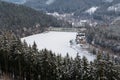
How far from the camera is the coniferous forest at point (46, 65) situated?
47562mm

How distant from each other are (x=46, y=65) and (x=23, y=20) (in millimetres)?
122006

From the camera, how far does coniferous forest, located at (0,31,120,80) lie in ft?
156

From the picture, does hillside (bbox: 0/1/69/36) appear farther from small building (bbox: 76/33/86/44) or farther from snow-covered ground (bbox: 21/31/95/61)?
small building (bbox: 76/33/86/44)

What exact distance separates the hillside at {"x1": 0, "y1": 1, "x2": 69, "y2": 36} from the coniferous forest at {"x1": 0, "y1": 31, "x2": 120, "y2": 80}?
92134 millimetres

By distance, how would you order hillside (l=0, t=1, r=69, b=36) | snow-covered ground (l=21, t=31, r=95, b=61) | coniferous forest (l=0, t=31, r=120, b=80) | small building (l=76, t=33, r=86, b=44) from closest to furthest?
coniferous forest (l=0, t=31, r=120, b=80) < snow-covered ground (l=21, t=31, r=95, b=61) < small building (l=76, t=33, r=86, b=44) < hillside (l=0, t=1, r=69, b=36)

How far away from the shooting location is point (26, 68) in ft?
190

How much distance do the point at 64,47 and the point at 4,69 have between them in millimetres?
61412

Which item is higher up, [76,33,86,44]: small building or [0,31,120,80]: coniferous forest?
[76,33,86,44]: small building

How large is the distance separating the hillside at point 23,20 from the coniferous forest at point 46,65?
9213 cm

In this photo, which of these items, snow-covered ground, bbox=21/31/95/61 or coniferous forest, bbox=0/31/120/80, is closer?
coniferous forest, bbox=0/31/120/80

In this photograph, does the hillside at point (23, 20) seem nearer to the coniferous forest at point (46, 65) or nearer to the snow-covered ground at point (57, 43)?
the snow-covered ground at point (57, 43)

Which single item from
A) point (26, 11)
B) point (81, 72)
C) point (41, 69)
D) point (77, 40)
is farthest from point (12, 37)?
point (26, 11)


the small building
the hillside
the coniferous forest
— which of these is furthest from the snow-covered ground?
the coniferous forest

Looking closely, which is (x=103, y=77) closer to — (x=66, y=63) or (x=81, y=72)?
(x=81, y=72)
